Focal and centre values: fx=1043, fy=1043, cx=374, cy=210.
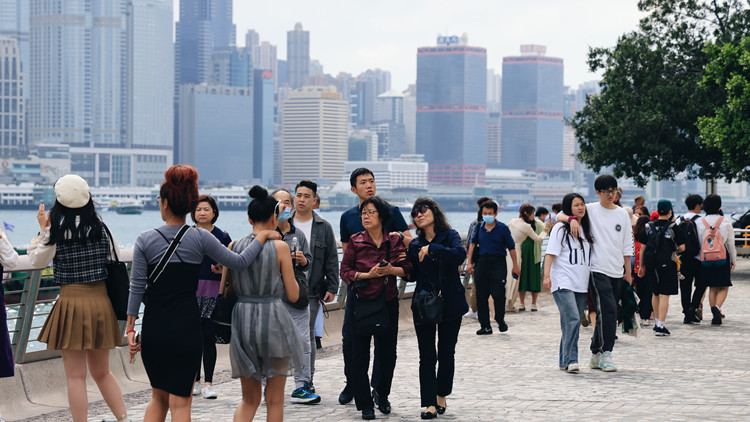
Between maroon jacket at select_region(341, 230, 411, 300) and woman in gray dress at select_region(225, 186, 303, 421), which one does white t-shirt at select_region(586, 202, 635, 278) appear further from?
woman in gray dress at select_region(225, 186, 303, 421)

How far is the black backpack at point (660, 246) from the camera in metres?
13.1

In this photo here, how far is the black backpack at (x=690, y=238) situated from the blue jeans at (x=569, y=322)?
178 inches

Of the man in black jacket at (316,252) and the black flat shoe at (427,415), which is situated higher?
the man in black jacket at (316,252)

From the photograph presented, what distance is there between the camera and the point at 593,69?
34.2 meters

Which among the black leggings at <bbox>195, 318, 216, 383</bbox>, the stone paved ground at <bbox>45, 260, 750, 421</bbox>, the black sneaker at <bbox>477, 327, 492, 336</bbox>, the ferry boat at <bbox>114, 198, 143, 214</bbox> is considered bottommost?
the ferry boat at <bbox>114, 198, 143, 214</bbox>

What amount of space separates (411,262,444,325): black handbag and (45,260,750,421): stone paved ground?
28.6 inches

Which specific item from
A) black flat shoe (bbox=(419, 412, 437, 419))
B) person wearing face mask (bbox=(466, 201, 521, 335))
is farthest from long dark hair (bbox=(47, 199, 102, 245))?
person wearing face mask (bbox=(466, 201, 521, 335))

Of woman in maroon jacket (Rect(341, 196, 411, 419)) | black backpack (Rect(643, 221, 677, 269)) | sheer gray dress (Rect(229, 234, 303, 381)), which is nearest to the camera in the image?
sheer gray dress (Rect(229, 234, 303, 381))

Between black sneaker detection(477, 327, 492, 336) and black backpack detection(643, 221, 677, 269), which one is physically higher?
black backpack detection(643, 221, 677, 269)

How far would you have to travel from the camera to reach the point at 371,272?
289 inches

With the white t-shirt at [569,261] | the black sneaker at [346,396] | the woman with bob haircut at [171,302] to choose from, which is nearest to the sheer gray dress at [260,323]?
the woman with bob haircut at [171,302]

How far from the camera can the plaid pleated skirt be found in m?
6.55

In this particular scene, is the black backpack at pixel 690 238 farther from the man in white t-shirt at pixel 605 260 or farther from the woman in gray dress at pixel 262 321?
the woman in gray dress at pixel 262 321

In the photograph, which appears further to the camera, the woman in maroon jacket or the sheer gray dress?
the woman in maroon jacket
